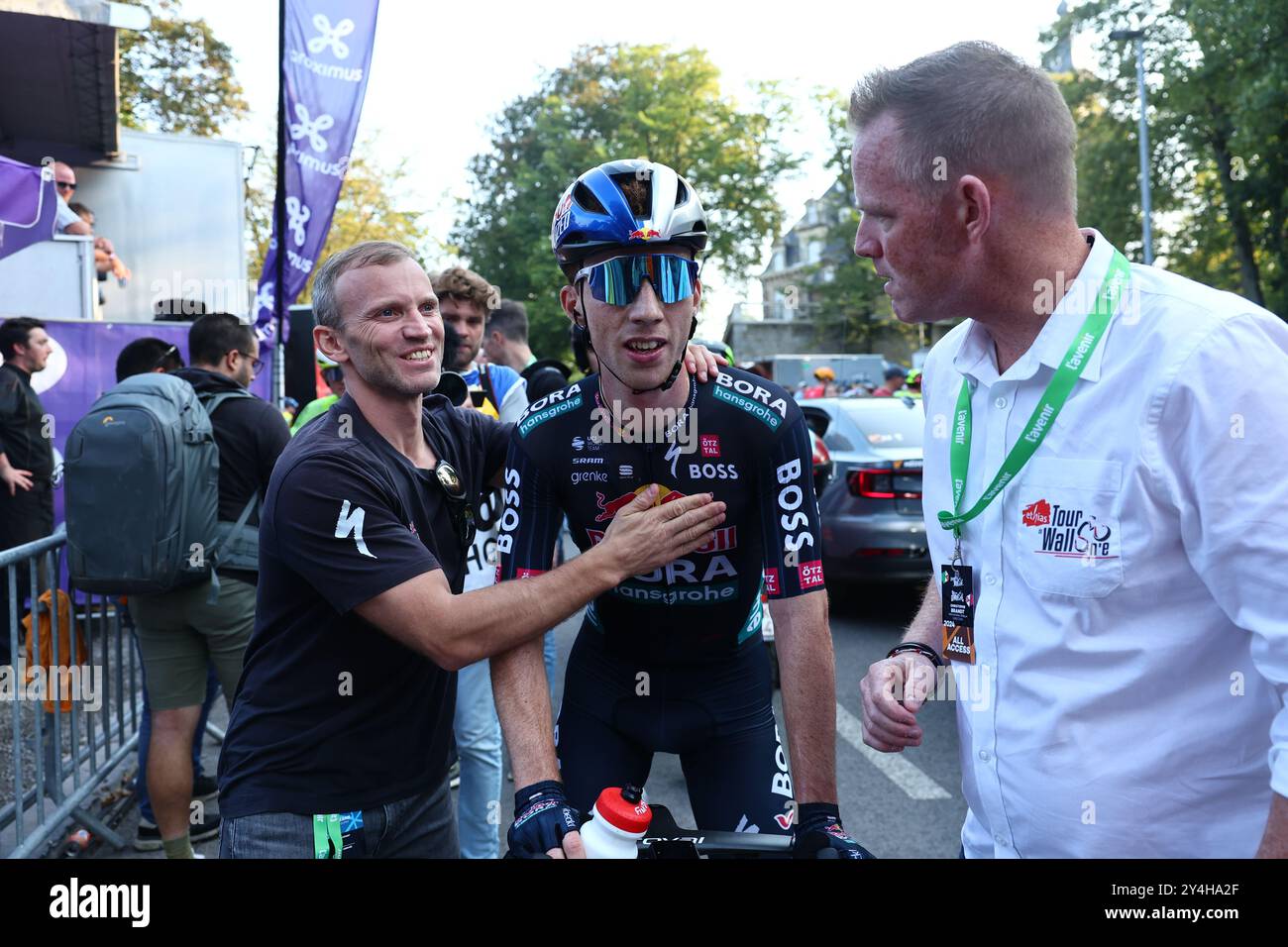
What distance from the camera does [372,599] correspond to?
89.0 inches

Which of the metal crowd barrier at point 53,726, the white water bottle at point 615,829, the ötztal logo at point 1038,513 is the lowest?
the metal crowd barrier at point 53,726

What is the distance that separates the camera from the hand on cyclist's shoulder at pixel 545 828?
192 centimetres

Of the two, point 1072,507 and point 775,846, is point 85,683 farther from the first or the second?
point 1072,507

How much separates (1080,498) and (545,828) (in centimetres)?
113

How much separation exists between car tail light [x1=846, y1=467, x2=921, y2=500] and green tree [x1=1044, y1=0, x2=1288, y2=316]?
2094cm

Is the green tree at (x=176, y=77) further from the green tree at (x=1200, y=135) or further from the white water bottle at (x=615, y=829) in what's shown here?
Answer: the white water bottle at (x=615, y=829)

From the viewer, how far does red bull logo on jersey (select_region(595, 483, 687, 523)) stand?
2.45m

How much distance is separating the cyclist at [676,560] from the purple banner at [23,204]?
490 centimetres

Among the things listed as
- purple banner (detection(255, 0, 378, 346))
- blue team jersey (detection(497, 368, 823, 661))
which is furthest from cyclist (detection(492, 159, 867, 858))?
purple banner (detection(255, 0, 378, 346))

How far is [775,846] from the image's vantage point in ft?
5.93

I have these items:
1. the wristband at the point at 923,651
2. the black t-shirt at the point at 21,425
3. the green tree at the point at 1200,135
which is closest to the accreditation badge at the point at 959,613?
the wristband at the point at 923,651

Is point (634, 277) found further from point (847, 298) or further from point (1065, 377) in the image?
point (847, 298)

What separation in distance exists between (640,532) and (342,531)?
659 millimetres
